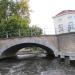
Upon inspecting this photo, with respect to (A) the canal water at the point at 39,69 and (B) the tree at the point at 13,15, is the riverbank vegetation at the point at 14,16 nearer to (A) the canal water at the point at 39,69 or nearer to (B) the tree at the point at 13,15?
(B) the tree at the point at 13,15

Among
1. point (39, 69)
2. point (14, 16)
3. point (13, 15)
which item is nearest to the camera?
point (39, 69)

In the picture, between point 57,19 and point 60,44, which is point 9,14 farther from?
point 57,19

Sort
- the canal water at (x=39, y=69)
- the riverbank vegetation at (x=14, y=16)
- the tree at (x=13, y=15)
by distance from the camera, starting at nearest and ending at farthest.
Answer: the canal water at (x=39, y=69), the riverbank vegetation at (x=14, y=16), the tree at (x=13, y=15)

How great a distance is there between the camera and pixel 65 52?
88.2ft

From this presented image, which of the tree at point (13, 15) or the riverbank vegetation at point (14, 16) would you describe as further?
the tree at point (13, 15)

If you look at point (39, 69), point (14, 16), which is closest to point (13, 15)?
point (14, 16)

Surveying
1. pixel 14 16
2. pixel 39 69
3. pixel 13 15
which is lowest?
pixel 39 69

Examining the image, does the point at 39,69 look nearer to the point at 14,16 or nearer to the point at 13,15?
the point at 14,16

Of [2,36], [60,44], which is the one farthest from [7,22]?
[60,44]

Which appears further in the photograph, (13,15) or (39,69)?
(13,15)

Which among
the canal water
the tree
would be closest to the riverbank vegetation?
the tree

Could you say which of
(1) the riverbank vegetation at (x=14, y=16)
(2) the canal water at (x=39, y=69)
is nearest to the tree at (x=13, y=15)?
(1) the riverbank vegetation at (x=14, y=16)

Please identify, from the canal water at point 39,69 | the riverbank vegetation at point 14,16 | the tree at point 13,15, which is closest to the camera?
the canal water at point 39,69

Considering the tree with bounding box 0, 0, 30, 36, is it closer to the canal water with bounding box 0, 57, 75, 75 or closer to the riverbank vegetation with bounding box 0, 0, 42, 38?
the riverbank vegetation with bounding box 0, 0, 42, 38
